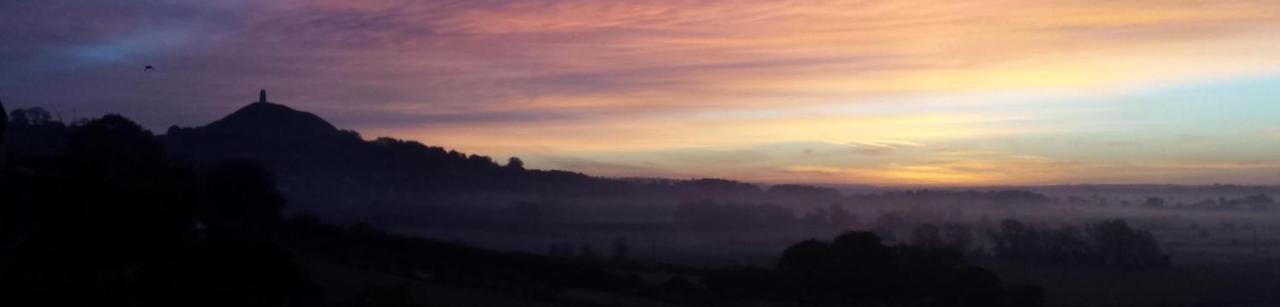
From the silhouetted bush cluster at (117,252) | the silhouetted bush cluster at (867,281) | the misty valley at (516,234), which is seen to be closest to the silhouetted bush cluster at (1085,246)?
the misty valley at (516,234)

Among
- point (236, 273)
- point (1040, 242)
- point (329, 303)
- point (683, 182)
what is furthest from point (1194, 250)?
point (236, 273)

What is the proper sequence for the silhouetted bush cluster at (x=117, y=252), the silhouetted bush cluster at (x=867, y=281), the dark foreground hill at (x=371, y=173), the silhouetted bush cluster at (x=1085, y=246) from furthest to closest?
1. the dark foreground hill at (x=371, y=173)
2. the silhouetted bush cluster at (x=1085, y=246)
3. the silhouetted bush cluster at (x=867, y=281)
4. the silhouetted bush cluster at (x=117, y=252)

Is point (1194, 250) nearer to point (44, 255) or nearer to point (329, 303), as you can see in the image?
Result: point (329, 303)

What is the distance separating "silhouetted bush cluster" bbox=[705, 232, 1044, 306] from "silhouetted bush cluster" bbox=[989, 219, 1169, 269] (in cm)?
1738

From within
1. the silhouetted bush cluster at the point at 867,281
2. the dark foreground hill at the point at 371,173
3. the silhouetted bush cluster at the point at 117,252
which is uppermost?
the dark foreground hill at the point at 371,173

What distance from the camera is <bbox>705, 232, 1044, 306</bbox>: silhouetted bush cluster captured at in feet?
114

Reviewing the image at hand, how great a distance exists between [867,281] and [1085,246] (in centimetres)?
2335

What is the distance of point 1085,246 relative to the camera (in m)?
55.2

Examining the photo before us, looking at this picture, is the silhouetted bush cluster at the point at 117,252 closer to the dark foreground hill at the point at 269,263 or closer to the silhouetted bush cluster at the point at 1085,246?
the dark foreground hill at the point at 269,263

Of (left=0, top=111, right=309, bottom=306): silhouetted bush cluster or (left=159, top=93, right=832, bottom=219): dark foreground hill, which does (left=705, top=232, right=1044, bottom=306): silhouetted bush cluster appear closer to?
(left=0, top=111, right=309, bottom=306): silhouetted bush cluster

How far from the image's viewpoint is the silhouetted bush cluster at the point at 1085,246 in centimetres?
5278

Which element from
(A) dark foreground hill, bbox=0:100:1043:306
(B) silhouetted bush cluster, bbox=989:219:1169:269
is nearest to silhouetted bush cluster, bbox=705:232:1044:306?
(A) dark foreground hill, bbox=0:100:1043:306

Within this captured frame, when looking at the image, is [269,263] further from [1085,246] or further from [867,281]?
[1085,246]

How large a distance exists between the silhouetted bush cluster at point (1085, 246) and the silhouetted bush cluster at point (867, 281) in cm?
1738
